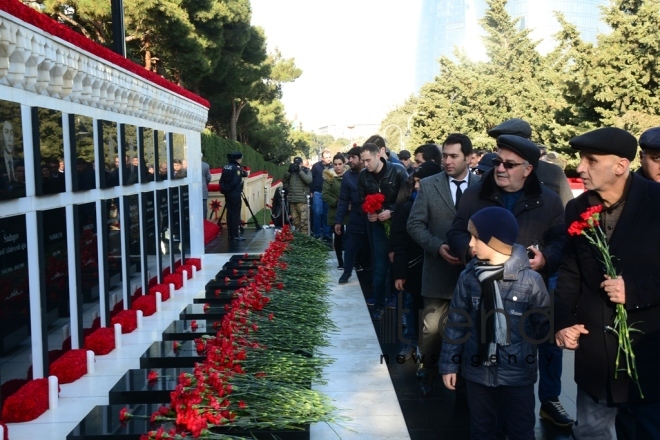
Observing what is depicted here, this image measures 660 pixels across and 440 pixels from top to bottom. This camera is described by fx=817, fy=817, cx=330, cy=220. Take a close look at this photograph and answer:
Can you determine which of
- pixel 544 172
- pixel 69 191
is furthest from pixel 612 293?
pixel 69 191

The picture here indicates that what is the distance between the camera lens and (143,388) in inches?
215

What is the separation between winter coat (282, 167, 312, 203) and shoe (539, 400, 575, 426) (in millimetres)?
11372

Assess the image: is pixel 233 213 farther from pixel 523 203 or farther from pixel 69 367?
pixel 523 203

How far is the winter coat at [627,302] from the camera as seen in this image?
3.88 meters

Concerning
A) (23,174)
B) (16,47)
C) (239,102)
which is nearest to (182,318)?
(23,174)

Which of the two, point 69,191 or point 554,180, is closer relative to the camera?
point 554,180

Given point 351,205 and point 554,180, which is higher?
point 554,180

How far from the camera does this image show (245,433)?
4691 mm

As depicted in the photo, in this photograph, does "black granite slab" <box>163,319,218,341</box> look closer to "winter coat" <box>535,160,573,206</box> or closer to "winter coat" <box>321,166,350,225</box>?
"winter coat" <box>535,160,573,206</box>

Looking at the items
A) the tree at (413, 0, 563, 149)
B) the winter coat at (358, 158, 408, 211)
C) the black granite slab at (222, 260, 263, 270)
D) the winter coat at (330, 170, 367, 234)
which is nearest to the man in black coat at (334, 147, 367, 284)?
the winter coat at (330, 170, 367, 234)

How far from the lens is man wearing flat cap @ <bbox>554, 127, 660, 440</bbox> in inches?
153

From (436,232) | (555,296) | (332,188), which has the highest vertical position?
(332,188)

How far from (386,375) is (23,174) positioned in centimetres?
322

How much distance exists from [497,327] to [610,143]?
1095 mm
